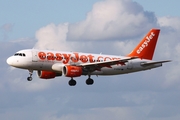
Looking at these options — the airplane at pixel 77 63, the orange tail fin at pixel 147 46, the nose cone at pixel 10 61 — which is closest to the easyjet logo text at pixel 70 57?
the airplane at pixel 77 63

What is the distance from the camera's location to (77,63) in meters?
106

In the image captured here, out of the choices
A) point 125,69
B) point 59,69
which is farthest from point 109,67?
point 59,69

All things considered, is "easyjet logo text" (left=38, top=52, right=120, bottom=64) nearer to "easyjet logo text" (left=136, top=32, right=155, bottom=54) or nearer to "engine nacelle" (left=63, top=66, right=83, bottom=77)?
"engine nacelle" (left=63, top=66, right=83, bottom=77)

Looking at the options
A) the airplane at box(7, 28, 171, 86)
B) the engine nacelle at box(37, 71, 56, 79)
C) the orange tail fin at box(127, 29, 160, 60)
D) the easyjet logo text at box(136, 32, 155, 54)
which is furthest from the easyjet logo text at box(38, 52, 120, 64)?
the easyjet logo text at box(136, 32, 155, 54)

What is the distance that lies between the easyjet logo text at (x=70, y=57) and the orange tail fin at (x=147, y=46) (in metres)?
7.69

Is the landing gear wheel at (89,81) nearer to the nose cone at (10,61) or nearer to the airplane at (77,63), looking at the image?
the airplane at (77,63)

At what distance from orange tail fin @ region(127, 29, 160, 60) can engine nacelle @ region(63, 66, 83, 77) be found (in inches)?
577

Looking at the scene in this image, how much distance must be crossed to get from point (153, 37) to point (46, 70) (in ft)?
78.4

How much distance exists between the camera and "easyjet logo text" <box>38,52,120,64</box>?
103 metres

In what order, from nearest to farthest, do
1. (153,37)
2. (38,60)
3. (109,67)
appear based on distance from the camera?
1. (38,60)
2. (109,67)
3. (153,37)

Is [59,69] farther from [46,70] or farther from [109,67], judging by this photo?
[109,67]

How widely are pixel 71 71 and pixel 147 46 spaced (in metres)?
18.9

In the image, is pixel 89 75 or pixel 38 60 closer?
pixel 38 60

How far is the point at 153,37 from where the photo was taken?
119 m
